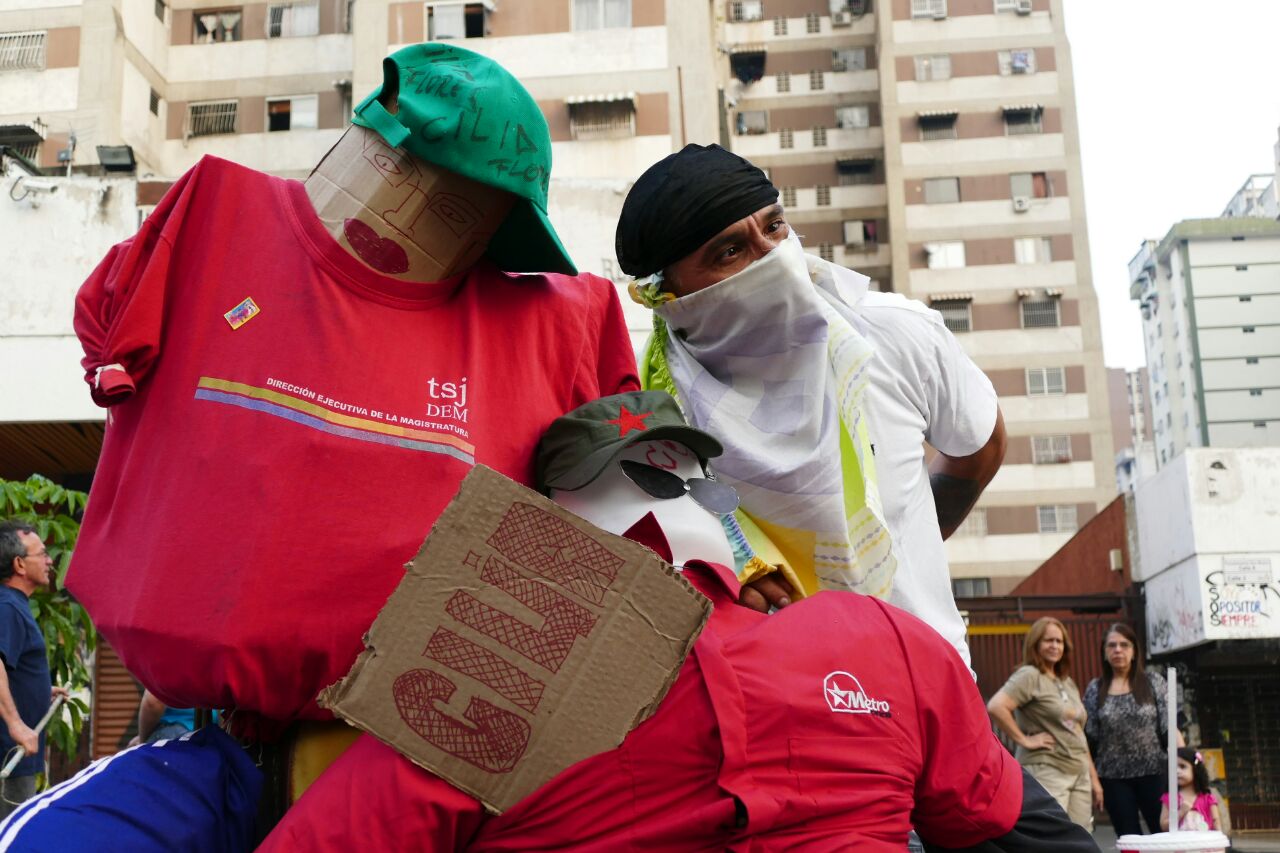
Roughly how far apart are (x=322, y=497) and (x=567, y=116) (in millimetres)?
23123

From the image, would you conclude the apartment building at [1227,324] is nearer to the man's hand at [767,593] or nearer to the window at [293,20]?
the window at [293,20]

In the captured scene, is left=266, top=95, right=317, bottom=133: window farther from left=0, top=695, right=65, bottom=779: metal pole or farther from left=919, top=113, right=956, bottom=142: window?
left=0, top=695, right=65, bottom=779: metal pole

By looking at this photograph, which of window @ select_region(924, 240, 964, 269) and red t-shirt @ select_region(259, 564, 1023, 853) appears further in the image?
window @ select_region(924, 240, 964, 269)

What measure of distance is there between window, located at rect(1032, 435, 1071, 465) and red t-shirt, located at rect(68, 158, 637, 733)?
3901 cm

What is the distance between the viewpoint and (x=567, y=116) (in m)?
24.5

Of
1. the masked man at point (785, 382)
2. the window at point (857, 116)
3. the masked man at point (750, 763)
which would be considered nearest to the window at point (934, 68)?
the window at point (857, 116)

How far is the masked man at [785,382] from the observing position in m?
2.52

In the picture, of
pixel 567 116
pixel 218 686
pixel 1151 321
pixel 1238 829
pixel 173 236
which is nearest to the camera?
pixel 218 686

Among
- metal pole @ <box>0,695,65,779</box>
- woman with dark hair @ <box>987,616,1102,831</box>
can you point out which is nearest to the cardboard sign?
metal pole @ <box>0,695,65,779</box>

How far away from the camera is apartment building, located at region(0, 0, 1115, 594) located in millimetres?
24906

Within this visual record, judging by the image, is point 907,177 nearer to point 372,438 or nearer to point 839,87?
point 839,87

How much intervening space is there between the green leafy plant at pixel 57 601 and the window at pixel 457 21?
19.7m

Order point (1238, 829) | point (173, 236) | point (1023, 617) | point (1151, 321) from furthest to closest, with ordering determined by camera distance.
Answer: point (1151, 321), point (1023, 617), point (1238, 829), point (173, 236)

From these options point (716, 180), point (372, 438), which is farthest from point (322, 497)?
point (716, 180)
